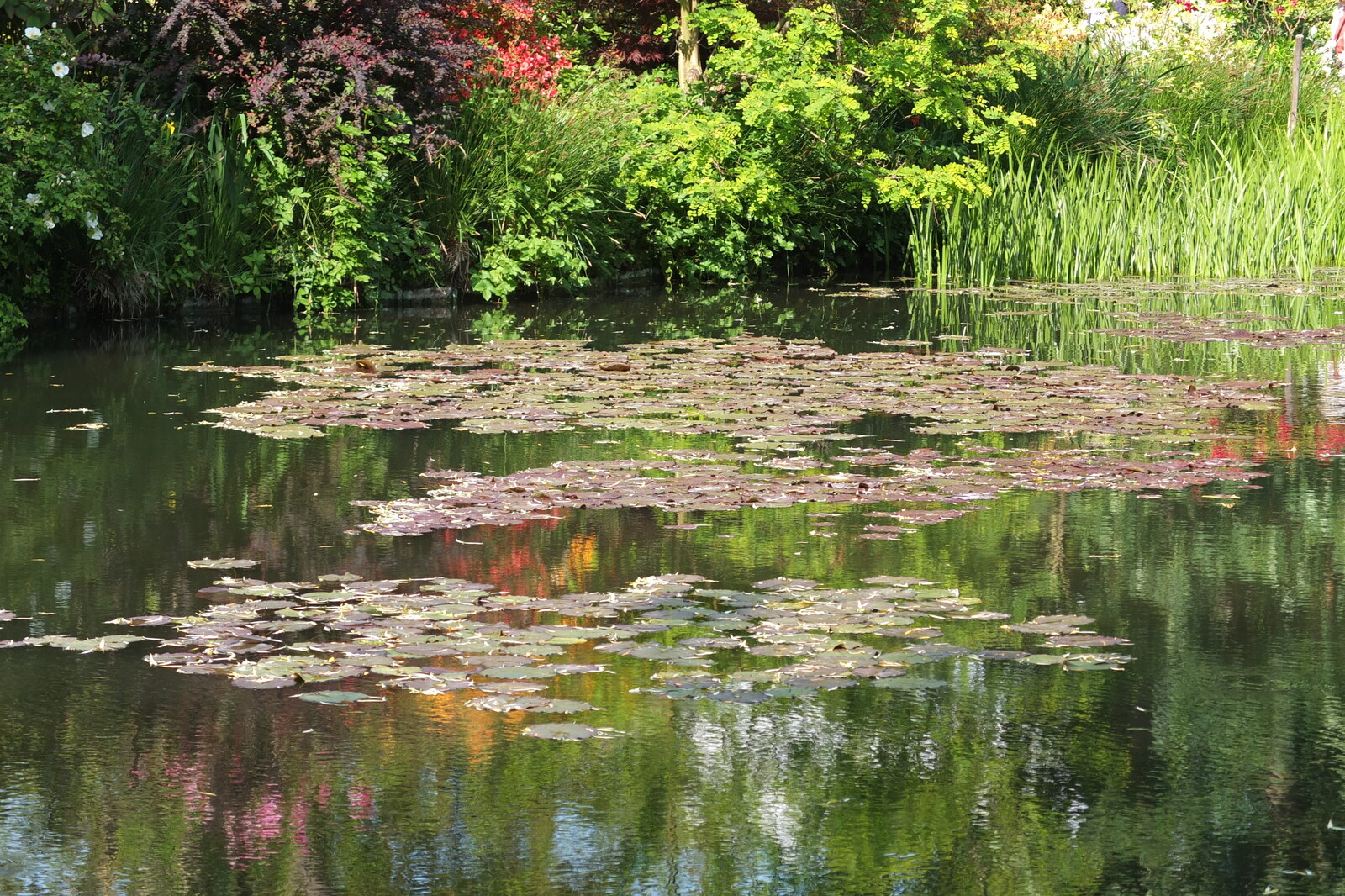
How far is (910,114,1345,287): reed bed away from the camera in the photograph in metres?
16.1

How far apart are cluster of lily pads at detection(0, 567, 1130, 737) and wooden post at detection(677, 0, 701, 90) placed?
12.3m

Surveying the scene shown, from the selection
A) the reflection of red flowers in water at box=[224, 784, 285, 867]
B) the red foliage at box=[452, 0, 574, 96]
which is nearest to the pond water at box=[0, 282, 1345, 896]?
the reflection of red flowers in water at box=[224, 784, 285, 867]

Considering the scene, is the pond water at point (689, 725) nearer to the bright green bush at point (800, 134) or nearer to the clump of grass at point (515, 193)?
the clump of grass at point (515, 193)

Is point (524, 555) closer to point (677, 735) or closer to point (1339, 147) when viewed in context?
point (677, 735)

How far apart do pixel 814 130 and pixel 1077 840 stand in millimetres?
13338

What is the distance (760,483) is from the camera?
268 inches

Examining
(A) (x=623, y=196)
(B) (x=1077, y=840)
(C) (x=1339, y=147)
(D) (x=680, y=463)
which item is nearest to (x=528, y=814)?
(B) (x=1077, y=840)

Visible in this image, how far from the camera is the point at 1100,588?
5316 millimetres

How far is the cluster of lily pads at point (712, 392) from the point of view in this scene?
819 centimetres

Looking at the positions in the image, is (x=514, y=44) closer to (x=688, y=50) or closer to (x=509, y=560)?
(x=688, y=50)

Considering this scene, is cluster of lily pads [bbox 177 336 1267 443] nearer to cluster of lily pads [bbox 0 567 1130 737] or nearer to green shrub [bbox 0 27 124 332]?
green shrub [bbox 0 27 124 332]

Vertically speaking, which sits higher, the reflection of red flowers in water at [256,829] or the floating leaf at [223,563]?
the floating leaf at [223,563]

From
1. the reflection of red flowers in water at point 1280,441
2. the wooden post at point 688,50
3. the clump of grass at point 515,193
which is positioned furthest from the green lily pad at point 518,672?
the wooden post at point 688,50

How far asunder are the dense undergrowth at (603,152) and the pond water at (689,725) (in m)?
5.41
